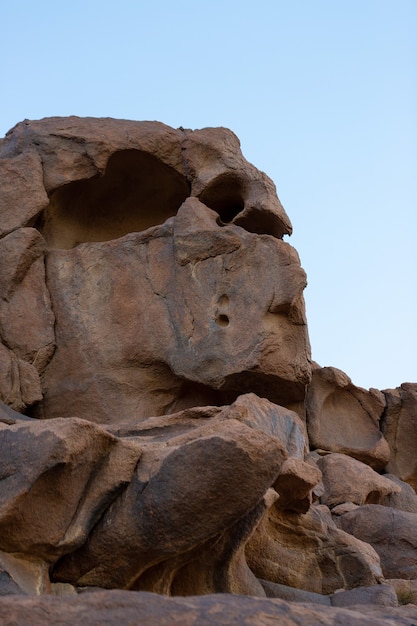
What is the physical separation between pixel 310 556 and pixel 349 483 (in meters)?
2.54

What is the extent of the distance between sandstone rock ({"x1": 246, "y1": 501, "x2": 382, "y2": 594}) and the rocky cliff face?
1cm

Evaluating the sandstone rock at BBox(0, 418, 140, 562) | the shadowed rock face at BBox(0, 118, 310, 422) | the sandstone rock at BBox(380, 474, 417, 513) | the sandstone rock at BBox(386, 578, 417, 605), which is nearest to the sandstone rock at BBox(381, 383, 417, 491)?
the sandstone rock at BBox(380, 474, 417, 513)

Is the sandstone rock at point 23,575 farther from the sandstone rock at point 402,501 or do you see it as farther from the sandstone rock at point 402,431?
the sandstone rock at point 402,431

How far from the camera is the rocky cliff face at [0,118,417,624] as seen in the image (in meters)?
4.84

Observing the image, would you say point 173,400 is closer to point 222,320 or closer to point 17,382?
point 222,320

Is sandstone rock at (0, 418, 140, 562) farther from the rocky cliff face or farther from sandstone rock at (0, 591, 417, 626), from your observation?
sandstone rock at (0, 591, 417, 626)

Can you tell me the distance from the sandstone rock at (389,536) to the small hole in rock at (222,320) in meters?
1.90

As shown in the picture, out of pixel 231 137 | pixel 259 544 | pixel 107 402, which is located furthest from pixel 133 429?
pixel 231 137

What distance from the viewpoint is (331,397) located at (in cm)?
1038

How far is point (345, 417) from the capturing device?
34.7 ft

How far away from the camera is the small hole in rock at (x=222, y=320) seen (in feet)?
26.1

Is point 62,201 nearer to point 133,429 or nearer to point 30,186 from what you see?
point 30,186

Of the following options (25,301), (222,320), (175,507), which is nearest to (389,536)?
(222,320)

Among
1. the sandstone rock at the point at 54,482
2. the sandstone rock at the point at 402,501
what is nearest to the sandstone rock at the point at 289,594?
the sandstone rock at the point at 54,482
